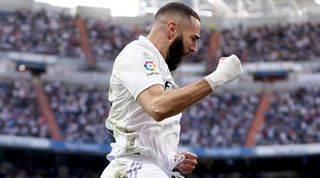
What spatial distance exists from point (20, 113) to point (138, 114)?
2825cm

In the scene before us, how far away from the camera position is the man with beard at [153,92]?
3896mm

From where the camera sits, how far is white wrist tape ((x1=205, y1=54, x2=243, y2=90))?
12.6 ft

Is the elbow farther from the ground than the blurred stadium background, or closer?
farther from the ground

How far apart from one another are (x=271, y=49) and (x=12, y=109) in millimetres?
16675

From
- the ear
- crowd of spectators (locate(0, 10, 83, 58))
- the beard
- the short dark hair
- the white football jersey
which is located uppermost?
the short dark hair

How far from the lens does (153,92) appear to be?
3898mm

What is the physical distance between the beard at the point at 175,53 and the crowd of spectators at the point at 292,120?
85.8 ft

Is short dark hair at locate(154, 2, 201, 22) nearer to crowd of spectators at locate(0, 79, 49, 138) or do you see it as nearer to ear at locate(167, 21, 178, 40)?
ear at locate(167, 21, 178, 40)

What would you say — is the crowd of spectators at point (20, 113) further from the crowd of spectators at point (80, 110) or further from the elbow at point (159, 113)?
the elbow at point (159, 113)

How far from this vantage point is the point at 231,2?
180 ft

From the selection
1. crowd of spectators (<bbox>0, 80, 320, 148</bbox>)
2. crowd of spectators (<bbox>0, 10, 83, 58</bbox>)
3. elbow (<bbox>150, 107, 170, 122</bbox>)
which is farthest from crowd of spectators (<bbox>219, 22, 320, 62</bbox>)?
elbow (<bbox>150, 107, 170, 122</bbox>)

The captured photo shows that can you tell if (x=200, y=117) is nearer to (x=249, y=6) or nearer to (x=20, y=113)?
(x=20, y=113)

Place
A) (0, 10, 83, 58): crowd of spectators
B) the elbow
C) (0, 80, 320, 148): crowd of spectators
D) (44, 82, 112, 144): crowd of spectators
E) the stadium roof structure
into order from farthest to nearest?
1. the stadium roof structure
2. (0, 10, 83, 58): crowd of spectators
3. (44, 82, 112, 144): crowd of spectators
4. (0, 80, 320, 148): crowd of spectators
5. the elbow

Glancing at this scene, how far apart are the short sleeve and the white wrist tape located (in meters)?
0.35
